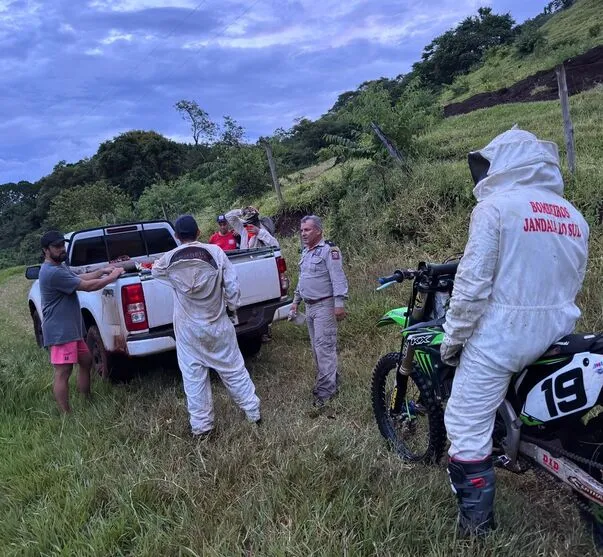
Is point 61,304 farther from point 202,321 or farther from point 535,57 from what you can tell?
point 535,57

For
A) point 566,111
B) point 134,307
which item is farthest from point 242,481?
point 566,111

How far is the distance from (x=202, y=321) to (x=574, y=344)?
264 cm

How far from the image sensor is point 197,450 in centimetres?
346

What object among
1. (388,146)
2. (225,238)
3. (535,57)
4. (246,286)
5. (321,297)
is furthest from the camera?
(535,57)

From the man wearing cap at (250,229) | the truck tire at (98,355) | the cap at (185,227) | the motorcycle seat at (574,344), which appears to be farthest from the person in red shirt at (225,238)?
the motorcycle seat at (574,344)

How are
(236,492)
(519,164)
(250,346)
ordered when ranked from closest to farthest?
(519,164), (236,492), (250,346)

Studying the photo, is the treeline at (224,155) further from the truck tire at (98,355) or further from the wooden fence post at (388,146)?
the truck tire at (98,355)

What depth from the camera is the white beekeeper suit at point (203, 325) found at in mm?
3998

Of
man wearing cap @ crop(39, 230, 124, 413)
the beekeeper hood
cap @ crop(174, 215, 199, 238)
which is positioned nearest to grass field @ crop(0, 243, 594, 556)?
man wearing cap @ crop(39, 230, 124, 413)

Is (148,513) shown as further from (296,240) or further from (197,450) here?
(296,240)

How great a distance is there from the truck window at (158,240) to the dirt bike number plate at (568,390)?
597 cm

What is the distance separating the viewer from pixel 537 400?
236 cm

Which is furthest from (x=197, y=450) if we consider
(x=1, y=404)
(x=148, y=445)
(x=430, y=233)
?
(x=430, y=233)

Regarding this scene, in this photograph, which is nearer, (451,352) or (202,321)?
(451,352)
